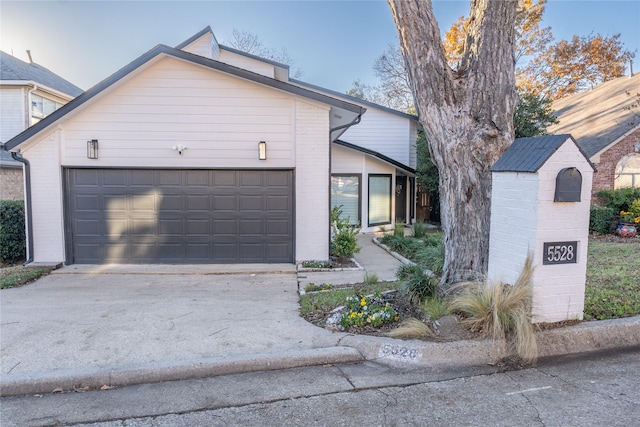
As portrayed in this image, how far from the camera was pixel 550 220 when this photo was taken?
4426 mm

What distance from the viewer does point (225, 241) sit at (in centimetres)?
965

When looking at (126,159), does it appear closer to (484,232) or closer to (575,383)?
(484,232)

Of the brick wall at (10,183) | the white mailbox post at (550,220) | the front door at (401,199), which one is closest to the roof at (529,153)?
the white mailbox post at (550,220)

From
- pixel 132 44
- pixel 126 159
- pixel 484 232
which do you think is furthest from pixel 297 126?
pixel 132 44

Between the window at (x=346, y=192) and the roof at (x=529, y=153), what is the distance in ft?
33.5

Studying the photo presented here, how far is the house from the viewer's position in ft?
30.6

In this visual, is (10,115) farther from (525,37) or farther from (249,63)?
(525,37)

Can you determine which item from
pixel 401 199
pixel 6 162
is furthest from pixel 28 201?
pixel 401 199

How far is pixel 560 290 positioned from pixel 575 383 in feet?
3.84

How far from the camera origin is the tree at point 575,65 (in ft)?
87.2

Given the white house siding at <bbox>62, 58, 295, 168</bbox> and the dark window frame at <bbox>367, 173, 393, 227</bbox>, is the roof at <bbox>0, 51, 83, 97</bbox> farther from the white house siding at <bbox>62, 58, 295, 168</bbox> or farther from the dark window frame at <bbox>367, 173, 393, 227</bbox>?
the dark window frame at <bbox>367, 173, 393, 227</bbox>

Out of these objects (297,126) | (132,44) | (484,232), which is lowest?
(484,232)

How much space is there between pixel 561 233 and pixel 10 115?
1919 centimetres

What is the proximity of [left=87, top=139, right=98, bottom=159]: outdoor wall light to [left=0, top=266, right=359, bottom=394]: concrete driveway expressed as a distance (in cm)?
271
